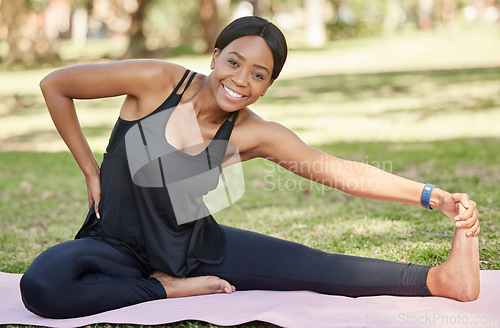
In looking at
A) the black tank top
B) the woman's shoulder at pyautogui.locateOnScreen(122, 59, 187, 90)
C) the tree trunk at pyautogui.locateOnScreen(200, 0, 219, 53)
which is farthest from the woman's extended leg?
the tree trunk at pyautogui.locateOnScreen(200, 0, 219, 53)

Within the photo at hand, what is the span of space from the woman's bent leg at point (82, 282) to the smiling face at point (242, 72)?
87 centimetres

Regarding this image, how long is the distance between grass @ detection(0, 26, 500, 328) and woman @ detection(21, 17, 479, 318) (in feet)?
1.19

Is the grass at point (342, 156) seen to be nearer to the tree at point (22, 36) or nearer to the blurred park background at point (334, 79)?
the blurred park background at point (334, 79)

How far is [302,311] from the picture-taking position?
2.70m

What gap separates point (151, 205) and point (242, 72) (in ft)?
2.40

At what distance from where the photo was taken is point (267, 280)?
9.78 feet

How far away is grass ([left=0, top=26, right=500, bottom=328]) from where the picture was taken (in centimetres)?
416

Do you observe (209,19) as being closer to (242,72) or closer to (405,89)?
(405,89)

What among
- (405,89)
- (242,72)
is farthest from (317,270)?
(405,89)

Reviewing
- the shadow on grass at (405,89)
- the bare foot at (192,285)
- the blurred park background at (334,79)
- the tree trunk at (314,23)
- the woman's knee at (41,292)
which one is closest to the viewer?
the woman's knee at (41,292)

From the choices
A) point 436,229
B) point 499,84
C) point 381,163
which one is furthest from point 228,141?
point 499,84

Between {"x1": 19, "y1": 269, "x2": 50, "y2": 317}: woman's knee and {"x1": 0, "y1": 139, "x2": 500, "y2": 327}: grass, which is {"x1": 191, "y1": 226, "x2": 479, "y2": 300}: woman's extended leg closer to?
{"x1": 0, "y1": 139, "x2": 500, "y2": 327}: grass

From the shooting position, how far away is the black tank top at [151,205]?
2855 millimetres

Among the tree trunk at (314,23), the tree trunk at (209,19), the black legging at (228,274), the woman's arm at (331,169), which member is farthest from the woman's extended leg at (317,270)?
the tree trunk at (314,23)
